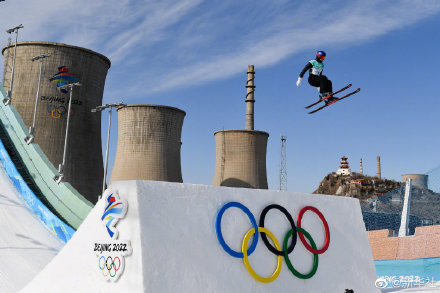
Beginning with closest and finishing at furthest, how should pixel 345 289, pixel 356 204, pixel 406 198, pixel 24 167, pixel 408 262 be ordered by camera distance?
pixel 345 289, pixel 356 204, pixel 408 262, pixel 406 198, pixel 24 167

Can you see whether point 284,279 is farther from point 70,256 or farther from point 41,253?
point 41,253

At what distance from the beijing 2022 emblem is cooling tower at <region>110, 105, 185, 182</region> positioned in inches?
1248

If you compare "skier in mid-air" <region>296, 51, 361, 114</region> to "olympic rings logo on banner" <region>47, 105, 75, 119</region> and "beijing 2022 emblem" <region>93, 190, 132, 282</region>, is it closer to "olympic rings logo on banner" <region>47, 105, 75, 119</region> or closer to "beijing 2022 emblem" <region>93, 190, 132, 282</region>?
"beijing 2022 emblem" <region>93, 190, 132, 282</region>

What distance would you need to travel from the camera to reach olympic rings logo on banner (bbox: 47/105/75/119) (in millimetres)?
39656

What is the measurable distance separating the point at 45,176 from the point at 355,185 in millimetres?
84893

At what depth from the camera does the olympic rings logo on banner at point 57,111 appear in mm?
39656

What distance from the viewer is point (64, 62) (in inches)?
1593

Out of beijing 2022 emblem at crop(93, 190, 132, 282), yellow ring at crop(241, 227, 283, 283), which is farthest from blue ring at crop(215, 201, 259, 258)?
beijing 2022 emblem at crop(93, 190, 132, 282)

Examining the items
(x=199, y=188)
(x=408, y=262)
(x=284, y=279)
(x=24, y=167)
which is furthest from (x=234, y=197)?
(x=24, y=167)

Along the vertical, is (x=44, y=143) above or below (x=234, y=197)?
Result: above

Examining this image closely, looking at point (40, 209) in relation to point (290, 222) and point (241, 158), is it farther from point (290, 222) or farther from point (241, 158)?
point (241, 158)

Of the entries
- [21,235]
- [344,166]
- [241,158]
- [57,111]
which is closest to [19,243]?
[21,235]

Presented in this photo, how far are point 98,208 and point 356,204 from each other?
6671 mm

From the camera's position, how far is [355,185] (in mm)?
102250
